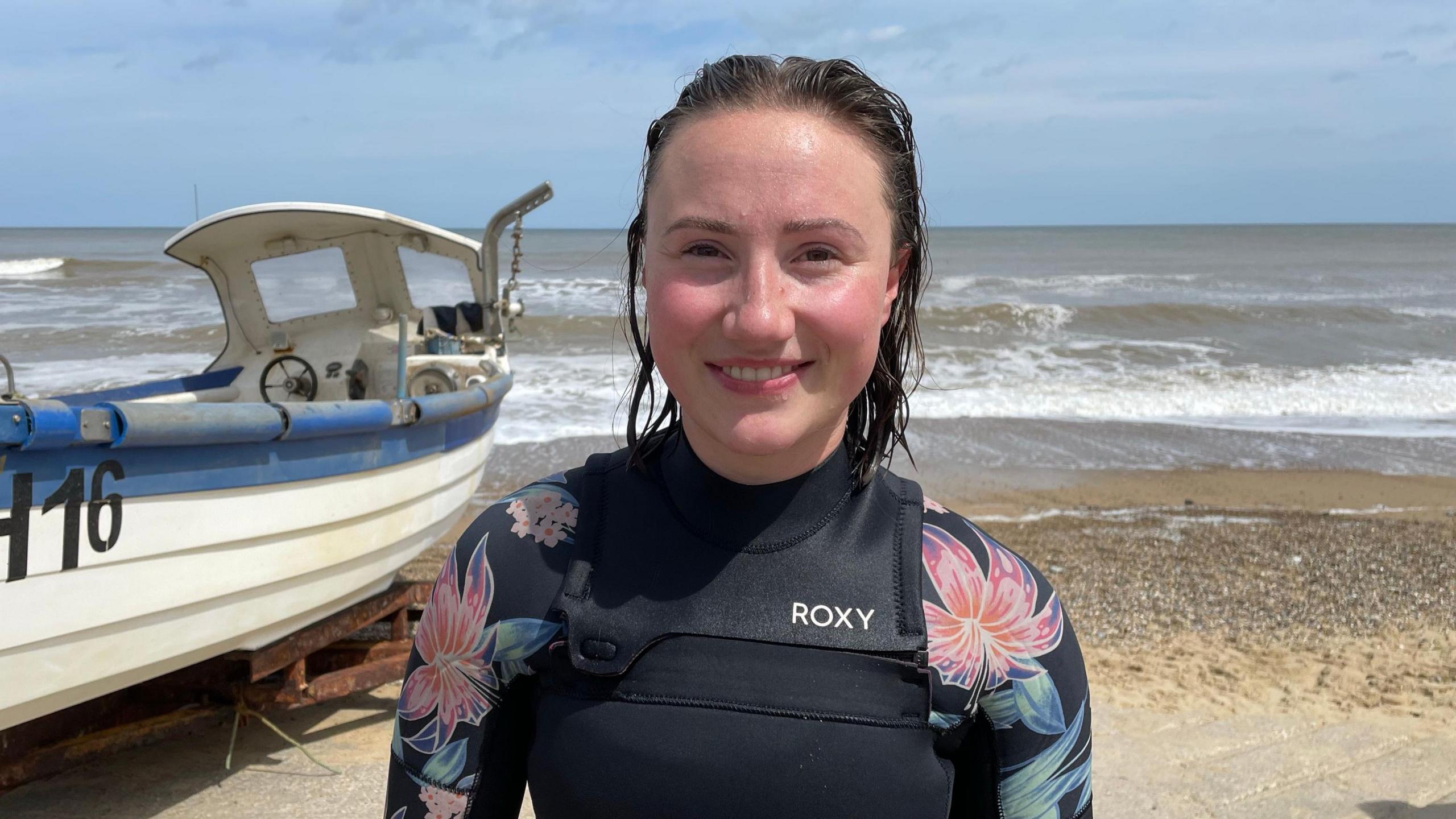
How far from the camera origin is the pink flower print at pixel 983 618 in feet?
4.76

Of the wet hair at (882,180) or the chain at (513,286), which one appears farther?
the chain at (513,286)

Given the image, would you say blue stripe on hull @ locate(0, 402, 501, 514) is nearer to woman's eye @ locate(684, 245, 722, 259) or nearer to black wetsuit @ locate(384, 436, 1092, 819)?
black wetsuit @ locate(384, 436, 1092, 819)

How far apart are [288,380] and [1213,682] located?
5.62 m

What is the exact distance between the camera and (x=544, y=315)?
74.9 ft

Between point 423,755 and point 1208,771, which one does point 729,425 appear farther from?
point 1208,771

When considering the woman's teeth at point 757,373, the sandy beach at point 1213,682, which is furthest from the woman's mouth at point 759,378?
the sandy beach at point 1213,682

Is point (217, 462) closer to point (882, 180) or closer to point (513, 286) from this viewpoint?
point (882, 180)

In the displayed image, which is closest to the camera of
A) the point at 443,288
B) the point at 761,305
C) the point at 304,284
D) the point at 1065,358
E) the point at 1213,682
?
the point at 761,305

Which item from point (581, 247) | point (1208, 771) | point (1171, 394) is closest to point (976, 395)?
point (1171, 394)

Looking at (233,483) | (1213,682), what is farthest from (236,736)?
(1213,682)

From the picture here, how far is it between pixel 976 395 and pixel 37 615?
1226 centimetres

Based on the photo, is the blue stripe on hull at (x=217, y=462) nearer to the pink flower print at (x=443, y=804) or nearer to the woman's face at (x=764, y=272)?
the pink flower print at (x=443, y=804)

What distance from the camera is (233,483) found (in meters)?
4.11

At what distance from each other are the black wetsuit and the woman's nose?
271 mm
